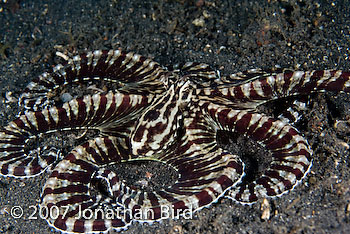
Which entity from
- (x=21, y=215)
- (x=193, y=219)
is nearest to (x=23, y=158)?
(x=21, y=215)

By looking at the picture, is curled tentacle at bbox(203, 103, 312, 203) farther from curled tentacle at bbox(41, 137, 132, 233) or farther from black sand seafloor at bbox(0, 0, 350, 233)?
curled tentacle at bbox(41, 137, 132, 233)

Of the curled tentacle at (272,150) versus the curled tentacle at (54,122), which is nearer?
the curled tentacle at (272,150)

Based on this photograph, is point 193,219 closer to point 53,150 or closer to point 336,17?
point 53,150

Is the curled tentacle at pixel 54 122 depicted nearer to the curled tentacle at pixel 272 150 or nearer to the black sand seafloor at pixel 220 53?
the black sand seafloor at pixel 220 53

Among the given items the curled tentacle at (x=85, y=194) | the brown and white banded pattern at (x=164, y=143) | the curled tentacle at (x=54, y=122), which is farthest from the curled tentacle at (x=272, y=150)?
the curled tentacle at (x=85, y=194)

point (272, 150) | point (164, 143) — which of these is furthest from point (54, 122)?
point (272, 150)

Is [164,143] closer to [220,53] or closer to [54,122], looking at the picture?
[54,122]
